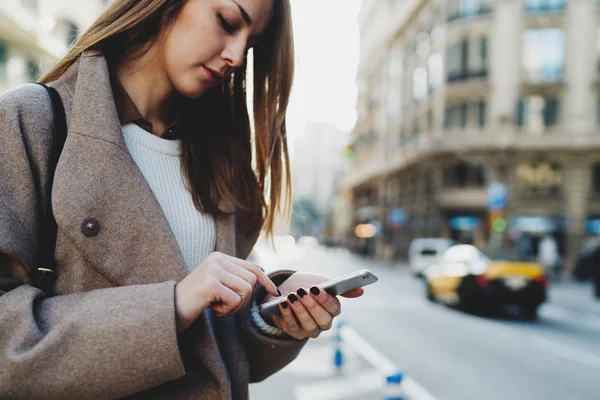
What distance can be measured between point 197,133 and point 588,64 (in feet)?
109

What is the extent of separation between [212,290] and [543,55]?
3410 cm

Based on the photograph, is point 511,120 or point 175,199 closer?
point 175,199

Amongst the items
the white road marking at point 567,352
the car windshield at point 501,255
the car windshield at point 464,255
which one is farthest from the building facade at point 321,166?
the white road marking at point 567,352

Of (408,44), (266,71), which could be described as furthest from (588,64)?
(266,71)

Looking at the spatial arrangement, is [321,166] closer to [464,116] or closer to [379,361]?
[464,116]

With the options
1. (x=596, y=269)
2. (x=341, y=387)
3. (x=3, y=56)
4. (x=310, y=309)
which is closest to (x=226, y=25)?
(x=310, y=309)

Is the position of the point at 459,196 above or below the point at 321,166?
below

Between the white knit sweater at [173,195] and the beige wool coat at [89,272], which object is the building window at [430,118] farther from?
the beige wool coat at [89,272]

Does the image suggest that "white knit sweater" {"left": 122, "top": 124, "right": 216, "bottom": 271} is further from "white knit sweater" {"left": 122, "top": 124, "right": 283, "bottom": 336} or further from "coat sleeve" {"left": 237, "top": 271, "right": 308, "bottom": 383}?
"coat sleeve" {"left": 237, "top": 271, "right": 308, "bottom": 383}

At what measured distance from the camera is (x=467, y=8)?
3272 cm

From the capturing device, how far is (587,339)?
10.1m

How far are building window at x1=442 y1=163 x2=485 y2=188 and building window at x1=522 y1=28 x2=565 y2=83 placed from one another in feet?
18.5

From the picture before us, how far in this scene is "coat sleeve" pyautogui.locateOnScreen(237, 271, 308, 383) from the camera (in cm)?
144

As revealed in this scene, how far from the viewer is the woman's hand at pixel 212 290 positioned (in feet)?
3.41
